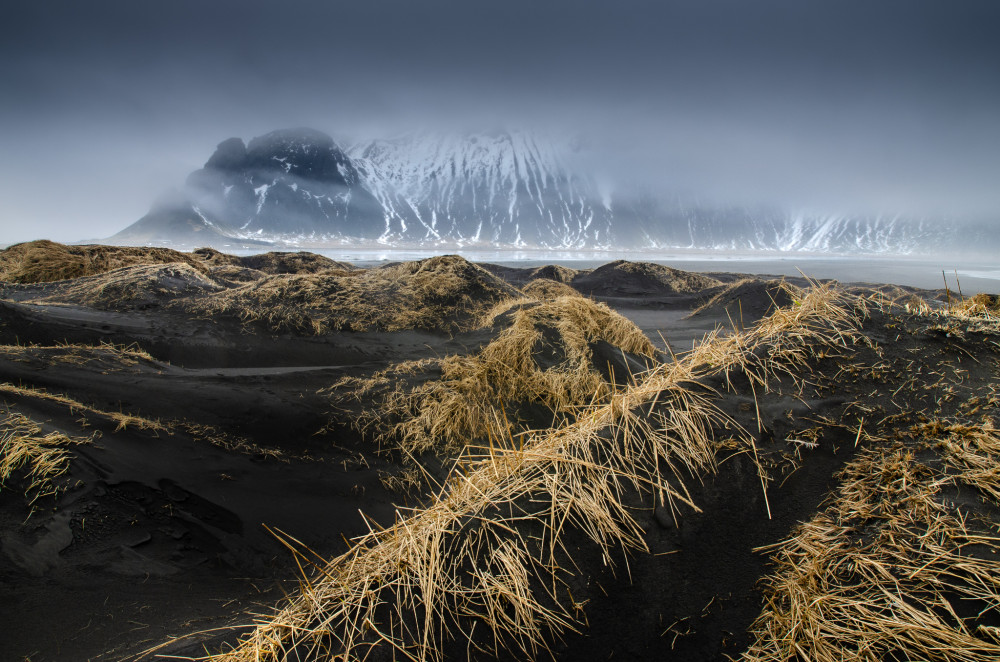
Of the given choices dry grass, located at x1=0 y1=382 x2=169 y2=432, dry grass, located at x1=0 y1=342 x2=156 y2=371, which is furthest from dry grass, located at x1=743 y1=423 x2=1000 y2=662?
dry grass, located at x1=0 y1=342 x2=156 y2=371

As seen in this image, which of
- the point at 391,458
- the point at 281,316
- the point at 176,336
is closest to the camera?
the point at 391,458

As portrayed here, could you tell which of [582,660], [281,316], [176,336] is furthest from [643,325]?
[582,660]

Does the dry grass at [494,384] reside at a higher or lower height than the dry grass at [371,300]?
lower

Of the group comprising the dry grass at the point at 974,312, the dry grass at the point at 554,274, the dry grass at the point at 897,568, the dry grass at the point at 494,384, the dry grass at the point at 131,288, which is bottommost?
the dry grass at the point at 494,384

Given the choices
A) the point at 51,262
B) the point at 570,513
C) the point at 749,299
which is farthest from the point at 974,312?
the point at 51,262

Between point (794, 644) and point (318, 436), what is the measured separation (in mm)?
4384

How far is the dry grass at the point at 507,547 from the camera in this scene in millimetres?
1380

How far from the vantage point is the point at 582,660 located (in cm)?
145

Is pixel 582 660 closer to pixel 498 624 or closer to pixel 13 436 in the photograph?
pixel 498 624

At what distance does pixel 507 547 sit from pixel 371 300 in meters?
6.37

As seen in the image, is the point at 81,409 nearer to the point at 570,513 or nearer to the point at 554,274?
the point at 570,513

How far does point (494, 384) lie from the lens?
5.53 m

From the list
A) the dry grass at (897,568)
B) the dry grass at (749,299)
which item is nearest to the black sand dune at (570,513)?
the dry grass at (897,568)

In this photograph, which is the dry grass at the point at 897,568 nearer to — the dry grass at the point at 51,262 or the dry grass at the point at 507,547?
the dry grass at the point at 507,547
